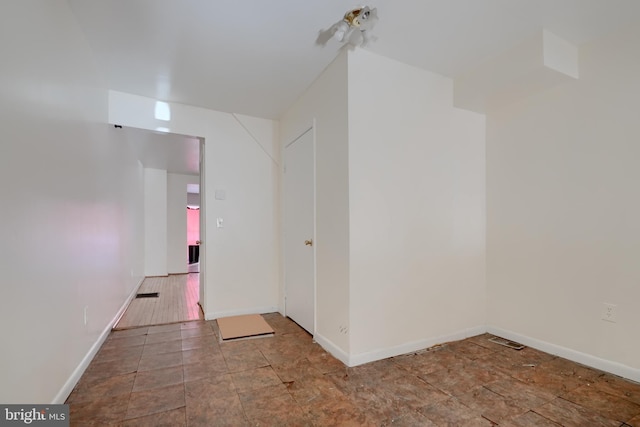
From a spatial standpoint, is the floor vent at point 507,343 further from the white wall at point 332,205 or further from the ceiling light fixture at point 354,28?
the ceiling light fixture at point 354,28

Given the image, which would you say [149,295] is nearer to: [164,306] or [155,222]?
[164,306]

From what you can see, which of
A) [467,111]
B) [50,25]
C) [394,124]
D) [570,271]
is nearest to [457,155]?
[467,111]

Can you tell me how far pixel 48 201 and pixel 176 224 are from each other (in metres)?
6.10

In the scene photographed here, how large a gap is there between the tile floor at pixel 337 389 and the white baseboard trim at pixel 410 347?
71 millimetres

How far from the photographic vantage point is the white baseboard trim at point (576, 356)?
2.19 metres

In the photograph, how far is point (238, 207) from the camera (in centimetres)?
386

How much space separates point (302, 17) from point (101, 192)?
2397 millimetres

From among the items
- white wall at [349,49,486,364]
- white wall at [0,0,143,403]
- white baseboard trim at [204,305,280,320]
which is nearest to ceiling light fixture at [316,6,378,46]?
white wall at [349,49,486,364]

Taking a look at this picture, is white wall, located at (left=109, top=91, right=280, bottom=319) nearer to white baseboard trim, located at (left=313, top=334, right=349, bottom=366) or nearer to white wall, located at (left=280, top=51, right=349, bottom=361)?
white wall, located at (left=280, top=51, right=349, bottom=361)

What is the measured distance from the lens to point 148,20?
7.04 ft

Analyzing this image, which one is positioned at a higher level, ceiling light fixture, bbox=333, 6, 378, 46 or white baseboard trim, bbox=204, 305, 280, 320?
ceiling light fixture, bbox=333, 6, 378, 46

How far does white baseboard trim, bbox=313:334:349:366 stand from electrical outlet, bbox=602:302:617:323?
6.53 feet

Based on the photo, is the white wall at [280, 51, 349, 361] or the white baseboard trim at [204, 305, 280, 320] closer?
the white wall at [280, 51, 349, 361]

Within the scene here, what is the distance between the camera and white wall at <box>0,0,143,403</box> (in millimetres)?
1345
